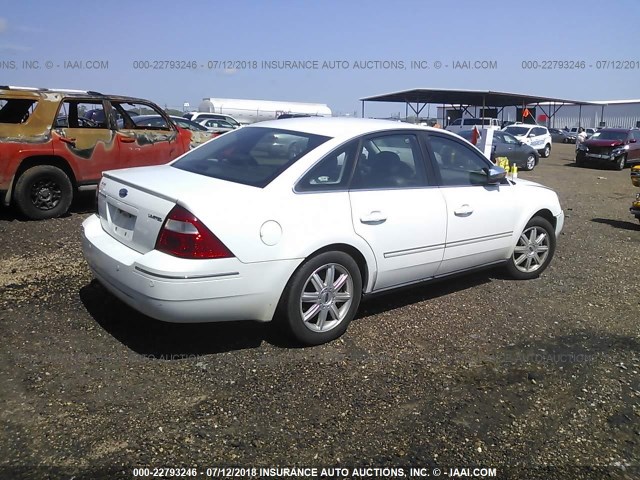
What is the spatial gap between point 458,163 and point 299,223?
6.32ft

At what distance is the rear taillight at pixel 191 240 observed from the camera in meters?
3.25

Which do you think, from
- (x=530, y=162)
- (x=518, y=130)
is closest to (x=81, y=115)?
(x=530, y=162)

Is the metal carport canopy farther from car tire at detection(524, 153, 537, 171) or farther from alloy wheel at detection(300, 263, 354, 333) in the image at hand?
alloy wheel at detection(300, 263, 354, 333)

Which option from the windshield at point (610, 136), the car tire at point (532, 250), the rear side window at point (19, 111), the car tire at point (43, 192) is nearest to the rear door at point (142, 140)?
the car tire at point (43, 192)

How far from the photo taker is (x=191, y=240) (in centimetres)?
325

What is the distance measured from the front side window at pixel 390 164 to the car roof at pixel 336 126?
9cm

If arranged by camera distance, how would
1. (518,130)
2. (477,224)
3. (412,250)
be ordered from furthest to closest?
(518,130) → (477,224) → (412,250)

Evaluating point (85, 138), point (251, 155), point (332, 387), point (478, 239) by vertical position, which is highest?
→ point (85, 138)

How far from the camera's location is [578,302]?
506 centimetres

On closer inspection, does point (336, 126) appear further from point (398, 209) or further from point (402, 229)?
point (402, 229)

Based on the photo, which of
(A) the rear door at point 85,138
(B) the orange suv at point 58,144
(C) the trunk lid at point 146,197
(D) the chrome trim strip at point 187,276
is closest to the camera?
(D) the chrome trim strip at point 187,276

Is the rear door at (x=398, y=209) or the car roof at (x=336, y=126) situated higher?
the car roof at (x=336, y=126)

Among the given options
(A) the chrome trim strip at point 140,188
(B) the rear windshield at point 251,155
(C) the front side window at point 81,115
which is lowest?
(A) the chrome trim strip at point 140,188

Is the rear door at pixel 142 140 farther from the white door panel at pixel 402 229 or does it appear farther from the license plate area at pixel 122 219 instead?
the white door panel at pixel 402 229
